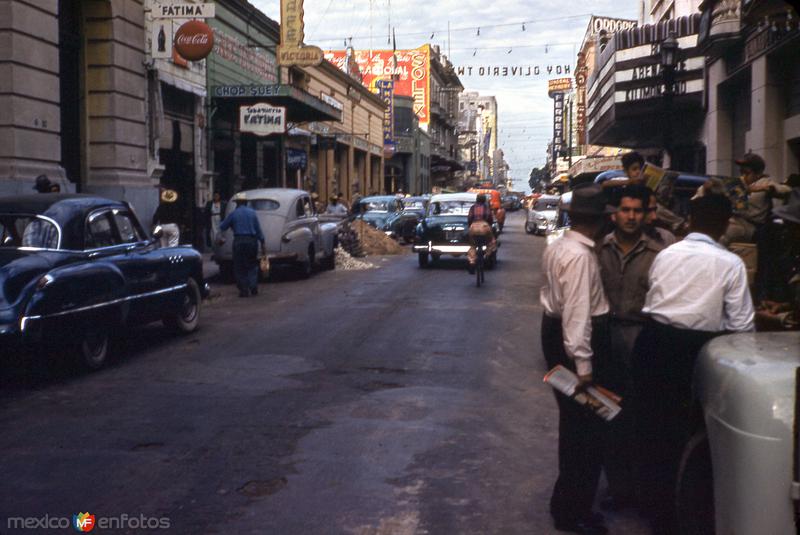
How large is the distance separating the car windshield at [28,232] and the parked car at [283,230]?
9.97 meters

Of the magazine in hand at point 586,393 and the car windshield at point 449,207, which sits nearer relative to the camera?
the magazine in hand at point 586,393

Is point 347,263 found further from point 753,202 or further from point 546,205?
point 546,205

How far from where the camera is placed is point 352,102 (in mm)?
53938

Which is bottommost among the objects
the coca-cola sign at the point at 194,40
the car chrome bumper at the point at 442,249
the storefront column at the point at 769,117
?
the car chrome bumper at the point at 442,249

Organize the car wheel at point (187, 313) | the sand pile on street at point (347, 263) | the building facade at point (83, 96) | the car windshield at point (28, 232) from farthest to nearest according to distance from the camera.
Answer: the sand pile on street at point (347, 263)
the building facade at point (83, 96)
the car wheel at point (187, 313)
the car windshield at point (28, 232)

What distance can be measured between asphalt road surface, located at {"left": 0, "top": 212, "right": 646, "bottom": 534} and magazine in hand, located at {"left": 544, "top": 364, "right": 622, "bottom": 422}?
771 millimetres

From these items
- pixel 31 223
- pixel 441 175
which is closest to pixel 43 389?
pixel 31 223

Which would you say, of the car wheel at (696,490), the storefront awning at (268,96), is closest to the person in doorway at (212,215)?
the storefront awning at (268,96)

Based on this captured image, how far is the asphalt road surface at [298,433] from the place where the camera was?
5332mm

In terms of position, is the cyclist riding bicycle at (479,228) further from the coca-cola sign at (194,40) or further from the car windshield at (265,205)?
the coca-cola sign at (194,40)

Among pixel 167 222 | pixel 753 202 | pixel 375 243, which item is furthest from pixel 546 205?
pixel 753 202

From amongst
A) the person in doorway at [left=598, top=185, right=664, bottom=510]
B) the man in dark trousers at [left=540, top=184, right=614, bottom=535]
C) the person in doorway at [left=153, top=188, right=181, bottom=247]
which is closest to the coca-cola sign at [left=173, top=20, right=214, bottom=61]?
the person in doorway at [left=153, top=188, right=181, bottom=247]

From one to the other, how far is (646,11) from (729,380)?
4773 centimetres

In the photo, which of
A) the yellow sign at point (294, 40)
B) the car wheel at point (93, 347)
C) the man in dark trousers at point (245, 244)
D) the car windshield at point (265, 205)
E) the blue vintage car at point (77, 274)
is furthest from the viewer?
the yellow sign at point (294, 40)
